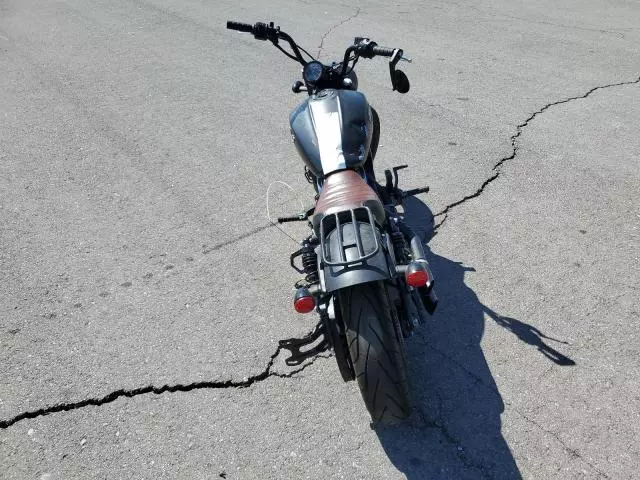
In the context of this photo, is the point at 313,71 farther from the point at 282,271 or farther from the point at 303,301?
the point at 303,301

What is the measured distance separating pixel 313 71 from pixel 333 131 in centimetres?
57

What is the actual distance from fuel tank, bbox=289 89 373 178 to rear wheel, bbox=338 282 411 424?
1064 millimetres

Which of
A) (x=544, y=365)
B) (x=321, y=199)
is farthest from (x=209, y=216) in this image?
(x=544, y=365)

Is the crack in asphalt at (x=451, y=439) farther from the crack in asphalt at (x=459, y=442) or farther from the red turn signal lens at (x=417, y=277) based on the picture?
the red turn signal lens at (x=417, y=277)

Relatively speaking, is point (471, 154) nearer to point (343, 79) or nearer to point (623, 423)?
point (343, 79)

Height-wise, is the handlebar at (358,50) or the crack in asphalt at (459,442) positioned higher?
the handlebar at (358,50)

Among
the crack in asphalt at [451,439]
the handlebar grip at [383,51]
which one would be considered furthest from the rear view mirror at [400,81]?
the crack in asphalt at [451,439]

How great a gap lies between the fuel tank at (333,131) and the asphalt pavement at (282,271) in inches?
41.0

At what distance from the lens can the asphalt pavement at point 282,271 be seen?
122 inches

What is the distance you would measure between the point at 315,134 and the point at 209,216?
173 centimetres

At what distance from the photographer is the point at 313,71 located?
4.01 meters

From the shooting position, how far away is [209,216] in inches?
202

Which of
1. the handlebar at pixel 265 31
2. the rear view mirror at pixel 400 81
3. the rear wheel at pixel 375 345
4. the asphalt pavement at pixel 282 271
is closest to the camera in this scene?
the rear wheel at pixel 375 345

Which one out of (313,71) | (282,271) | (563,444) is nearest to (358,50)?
(313,71)
